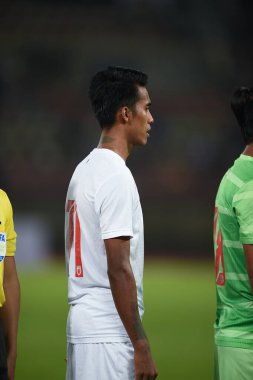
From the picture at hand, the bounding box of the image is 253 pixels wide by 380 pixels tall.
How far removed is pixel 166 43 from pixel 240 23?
2.67 meters

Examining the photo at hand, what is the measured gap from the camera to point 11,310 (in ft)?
8.64

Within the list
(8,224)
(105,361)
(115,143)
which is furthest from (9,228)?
(105,361)

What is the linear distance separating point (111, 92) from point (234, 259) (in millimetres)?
673

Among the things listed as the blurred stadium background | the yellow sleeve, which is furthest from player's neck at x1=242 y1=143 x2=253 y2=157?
the blurred stadium background

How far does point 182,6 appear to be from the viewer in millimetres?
27625

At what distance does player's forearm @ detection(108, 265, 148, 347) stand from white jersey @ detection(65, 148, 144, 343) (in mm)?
92

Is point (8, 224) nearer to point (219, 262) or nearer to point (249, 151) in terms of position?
point (219, 262)

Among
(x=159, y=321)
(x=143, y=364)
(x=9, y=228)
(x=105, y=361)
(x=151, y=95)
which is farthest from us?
(x=151, y=95)

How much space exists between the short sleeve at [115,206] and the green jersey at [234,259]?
31 cm

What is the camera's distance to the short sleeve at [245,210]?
92.6 inches

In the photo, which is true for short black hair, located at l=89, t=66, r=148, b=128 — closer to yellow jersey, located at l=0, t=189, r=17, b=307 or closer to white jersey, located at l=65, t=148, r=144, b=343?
white jersey, located at l=65, t=148, r=144, b=343

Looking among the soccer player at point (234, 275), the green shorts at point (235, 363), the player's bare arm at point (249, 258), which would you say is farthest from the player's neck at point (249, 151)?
the green shorts at point (235, 363)

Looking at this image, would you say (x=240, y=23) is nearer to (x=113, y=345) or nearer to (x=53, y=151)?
(x=53, y=151)

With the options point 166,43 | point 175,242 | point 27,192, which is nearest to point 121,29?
point 166,43
